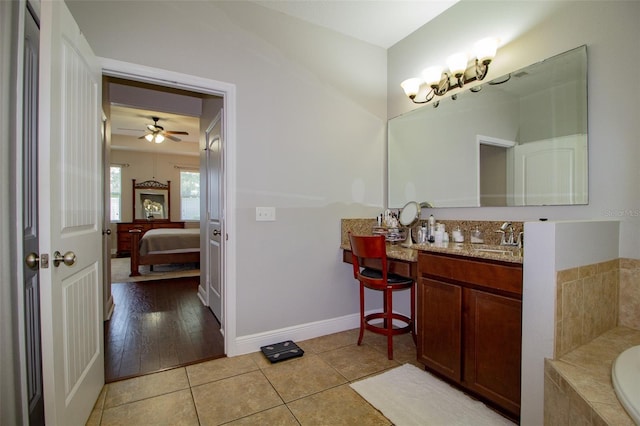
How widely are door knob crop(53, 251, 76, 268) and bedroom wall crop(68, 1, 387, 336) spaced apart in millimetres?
1077

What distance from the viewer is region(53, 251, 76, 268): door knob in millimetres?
1253

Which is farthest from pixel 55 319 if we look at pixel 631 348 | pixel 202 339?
pixel 631 348

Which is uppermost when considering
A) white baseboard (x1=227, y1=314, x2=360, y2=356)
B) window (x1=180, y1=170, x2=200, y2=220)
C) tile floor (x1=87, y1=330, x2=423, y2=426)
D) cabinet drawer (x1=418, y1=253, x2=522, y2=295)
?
window (x1=180, y1=170, x2=200, y2=220)

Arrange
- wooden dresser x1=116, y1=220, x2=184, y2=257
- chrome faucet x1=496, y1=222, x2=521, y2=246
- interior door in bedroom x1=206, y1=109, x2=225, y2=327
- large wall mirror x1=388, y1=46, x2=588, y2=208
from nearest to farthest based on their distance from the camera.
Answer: large wall mirror x1=388, y1=46, x2=588, y2=208
chrome faucet x1=496, y1=222, x2=521, y2=246
interior door in bedroom x1=206, y1=109, x2=225, y2=327
wooden dresser x1=116, y1=220, x2=184, y2=257

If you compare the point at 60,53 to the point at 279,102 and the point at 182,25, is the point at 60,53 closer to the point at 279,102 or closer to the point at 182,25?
the point at 182,25

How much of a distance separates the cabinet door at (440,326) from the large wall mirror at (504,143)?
781 millimetres

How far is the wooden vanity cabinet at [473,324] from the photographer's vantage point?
1525 millimetres

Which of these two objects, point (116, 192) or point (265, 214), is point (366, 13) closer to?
point (265, 214)

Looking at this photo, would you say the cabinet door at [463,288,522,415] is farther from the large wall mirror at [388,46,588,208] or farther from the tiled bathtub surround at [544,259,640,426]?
the large wall mirror at [388,46,588,208]

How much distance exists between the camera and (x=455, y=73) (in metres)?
2.32

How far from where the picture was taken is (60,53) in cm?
133

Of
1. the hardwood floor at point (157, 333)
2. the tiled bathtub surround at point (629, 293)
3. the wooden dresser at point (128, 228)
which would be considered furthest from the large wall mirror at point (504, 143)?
the wooden dresser at point (128, 228)

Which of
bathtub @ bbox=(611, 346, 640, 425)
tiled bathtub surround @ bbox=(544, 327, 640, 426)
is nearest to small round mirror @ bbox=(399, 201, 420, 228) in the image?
tiled bathtub surround @ bbox=(544, 327, 640, 426)

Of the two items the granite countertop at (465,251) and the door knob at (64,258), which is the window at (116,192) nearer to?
the granite countertop at (465,251)
